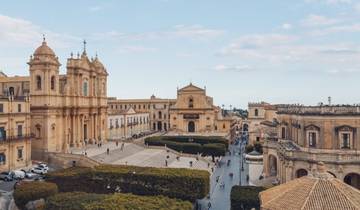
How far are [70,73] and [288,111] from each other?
111 feet

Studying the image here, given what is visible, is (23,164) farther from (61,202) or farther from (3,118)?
(61,202)

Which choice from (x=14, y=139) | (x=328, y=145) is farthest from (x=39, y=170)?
(x=328, y=145)

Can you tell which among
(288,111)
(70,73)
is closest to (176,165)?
(288,111)

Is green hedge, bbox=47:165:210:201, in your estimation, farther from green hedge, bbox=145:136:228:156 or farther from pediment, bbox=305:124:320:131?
green hedge, bbox=145:136:228:156

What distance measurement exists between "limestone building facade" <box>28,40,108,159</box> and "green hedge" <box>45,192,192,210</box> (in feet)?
87.3

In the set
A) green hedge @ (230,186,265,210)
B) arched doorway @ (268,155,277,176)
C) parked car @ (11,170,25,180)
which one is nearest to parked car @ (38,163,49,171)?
parked car @ (11,170,25,180)

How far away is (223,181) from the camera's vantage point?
50812mm

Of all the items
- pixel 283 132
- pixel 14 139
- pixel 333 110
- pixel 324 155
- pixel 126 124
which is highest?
pixel 333 110

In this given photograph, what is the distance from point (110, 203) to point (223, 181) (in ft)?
86.8

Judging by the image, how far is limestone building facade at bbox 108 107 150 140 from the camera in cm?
8906

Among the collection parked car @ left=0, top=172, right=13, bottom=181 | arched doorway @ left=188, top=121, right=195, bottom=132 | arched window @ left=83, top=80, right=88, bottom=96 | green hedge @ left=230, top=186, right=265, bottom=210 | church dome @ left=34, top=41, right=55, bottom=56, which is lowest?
green hedge @ left=230, top=186, right=265, bottom=210

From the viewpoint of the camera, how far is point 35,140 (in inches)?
2141

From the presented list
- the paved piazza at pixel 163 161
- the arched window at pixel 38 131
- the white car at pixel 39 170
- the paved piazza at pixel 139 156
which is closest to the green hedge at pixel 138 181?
the paved piazza at pixel 163 161

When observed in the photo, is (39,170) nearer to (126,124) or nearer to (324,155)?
(324,155)
